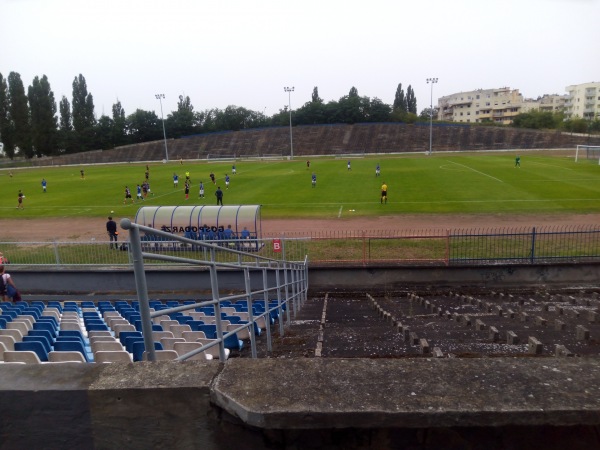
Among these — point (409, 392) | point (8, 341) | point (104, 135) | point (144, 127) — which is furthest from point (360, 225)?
point (144, 127)

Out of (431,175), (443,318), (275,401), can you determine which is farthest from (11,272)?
(431,175)

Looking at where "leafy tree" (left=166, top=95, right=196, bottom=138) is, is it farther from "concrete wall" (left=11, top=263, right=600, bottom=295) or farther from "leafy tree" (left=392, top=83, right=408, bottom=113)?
"concrete wall" (left=11, top=263, right=600, bottom=295)

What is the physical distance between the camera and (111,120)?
4134 inches

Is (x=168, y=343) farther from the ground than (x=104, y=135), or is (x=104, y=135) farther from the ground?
(x=104, y=135)

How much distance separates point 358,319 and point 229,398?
879cm

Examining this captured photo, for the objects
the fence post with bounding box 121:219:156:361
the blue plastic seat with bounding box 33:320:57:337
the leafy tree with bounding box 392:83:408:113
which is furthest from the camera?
the leafy tree with bounding box 392:83:408:113

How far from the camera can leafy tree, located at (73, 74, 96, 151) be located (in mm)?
99062

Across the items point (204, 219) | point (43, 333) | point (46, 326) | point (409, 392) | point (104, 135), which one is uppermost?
point (104, 135)

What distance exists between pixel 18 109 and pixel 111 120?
66.6 ft

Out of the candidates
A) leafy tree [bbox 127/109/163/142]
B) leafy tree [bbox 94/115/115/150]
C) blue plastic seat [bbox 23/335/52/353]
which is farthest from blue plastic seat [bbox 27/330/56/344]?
leafy tree [bbox 127/109/163/142]

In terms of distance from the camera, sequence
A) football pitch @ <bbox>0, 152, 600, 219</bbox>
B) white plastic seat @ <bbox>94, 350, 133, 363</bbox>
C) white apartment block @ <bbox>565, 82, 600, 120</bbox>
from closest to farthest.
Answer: white plastic seat @ <bbox>94, 350, 133, 363</bbox>, football pitch @ <bbox>0, 152, 600, 219</bbox>, white apartment block @ <bbox>565, 82, 600, 120</bbox>

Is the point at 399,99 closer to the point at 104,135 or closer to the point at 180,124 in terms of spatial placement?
the point at 180,124

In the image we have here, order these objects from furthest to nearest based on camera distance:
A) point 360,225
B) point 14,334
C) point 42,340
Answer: point 360,225, point 14,334, point 42,340

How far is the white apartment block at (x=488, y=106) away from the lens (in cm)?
13450
